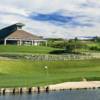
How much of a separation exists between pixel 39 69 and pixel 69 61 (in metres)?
12.0

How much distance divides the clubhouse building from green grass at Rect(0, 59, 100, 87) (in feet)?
212

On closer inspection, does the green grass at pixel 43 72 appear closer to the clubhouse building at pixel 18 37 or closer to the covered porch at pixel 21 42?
the clubhouse building at pixel 18 37

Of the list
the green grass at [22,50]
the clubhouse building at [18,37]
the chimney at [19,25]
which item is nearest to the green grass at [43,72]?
the green grass at [22,50]

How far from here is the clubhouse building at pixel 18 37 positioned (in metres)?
183

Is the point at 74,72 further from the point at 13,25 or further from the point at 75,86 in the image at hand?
the point at 13,25

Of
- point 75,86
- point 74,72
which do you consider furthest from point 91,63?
point 75,86

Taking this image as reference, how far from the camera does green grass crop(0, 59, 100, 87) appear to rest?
88.5 meters

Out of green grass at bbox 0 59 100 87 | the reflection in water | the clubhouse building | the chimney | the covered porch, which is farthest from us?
the chimney

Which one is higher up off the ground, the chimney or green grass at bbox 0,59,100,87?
the chimney

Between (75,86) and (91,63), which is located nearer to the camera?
(75,86)

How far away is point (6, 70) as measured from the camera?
105188mm

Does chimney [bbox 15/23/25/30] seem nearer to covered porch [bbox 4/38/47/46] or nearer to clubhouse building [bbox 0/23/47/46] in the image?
clubhouse building [bbox 0/23/47/46]

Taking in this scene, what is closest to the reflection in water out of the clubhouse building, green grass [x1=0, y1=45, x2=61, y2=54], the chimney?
green grass [x1=0, y1=45, x2=61, y2=54]

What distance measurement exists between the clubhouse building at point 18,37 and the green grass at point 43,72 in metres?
64.6
